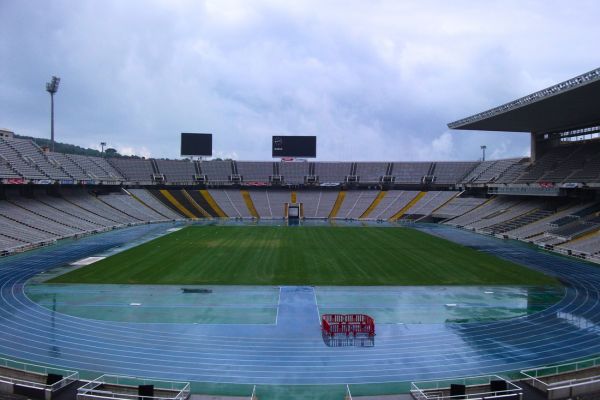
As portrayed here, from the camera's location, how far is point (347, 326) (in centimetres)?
1872

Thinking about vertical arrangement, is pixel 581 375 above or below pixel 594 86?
below

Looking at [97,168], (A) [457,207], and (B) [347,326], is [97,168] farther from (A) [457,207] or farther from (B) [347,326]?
(B) [347,326]

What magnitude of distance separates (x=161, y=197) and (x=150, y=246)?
34.4m

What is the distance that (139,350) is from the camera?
1673cm

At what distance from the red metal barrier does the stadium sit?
8cm

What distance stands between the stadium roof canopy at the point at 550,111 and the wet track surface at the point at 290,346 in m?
19.7

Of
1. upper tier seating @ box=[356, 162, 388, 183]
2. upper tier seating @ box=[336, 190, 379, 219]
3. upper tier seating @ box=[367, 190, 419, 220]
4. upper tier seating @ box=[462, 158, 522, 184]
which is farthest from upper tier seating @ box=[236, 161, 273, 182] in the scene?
upper tier seating @ box=[462, 158, 522, 184]

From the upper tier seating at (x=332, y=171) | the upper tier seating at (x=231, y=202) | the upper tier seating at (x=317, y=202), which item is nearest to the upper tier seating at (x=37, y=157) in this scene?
the upper tier seating at (x=231, y=202)

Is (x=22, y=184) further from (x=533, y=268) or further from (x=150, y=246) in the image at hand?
(x=533, y=268)

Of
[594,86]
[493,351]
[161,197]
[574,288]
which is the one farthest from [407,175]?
[493,351]

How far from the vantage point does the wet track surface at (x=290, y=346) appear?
1512 centimetres

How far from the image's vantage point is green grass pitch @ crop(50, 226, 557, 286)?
27875 mm

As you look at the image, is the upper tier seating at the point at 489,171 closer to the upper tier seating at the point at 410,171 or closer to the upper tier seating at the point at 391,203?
the upper tier seating at the point at 410,171

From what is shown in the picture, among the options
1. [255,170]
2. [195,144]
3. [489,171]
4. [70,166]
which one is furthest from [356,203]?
[70,166]
